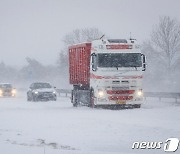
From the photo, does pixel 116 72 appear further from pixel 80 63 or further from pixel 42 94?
pixel 42 94

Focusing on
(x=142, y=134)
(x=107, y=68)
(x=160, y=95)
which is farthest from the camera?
(x=160, y=95)

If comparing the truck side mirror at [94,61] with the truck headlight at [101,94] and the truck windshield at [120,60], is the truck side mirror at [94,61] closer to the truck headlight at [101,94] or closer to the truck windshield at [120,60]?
the truck windshield at [120,60]

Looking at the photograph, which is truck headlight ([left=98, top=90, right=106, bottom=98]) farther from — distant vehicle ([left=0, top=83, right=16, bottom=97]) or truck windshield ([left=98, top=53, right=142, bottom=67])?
distant vehicle ([left=0, top=83, right=16, bottom=97])

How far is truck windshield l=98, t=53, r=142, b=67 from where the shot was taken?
25562 mm

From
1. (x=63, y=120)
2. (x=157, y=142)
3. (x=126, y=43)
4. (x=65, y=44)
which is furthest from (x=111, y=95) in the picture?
(x=65, y=44)

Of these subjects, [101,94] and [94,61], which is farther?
[94,61]

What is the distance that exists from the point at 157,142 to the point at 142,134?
5.08ft

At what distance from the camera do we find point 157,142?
1294cm

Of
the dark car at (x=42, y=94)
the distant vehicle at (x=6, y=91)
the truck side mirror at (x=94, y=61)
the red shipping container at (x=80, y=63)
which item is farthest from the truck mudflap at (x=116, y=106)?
the distant vehicle at (x=6, y=91)

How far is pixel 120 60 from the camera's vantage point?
2564cm

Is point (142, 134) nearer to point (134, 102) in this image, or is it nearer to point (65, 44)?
point (134, 102)

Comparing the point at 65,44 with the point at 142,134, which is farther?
the point at 65,44

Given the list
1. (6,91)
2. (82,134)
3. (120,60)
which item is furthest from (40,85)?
(82,134)

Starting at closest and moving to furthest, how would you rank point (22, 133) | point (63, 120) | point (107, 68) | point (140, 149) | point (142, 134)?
1. point (140, 149)
2. point (142, 134)
3. point (22, 133)
4. point (63, 120)
5. point (107, 68)
